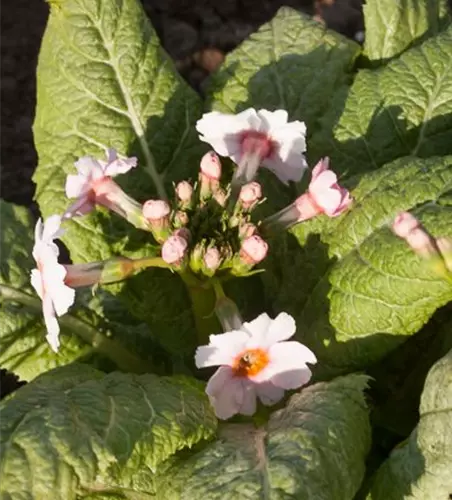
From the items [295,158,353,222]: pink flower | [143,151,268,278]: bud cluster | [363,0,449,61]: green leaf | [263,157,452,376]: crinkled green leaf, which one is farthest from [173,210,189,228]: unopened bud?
[363,0,449,61]: green leaf

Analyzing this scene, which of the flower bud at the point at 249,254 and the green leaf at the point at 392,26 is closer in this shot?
the flower bud at the point at 249,254

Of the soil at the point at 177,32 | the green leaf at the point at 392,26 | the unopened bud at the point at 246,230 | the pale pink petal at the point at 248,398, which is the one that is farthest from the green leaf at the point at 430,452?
the soil at the point at 177,32

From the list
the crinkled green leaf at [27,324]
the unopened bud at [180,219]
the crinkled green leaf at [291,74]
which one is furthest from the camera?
the crinkled green leaf at [291,74]

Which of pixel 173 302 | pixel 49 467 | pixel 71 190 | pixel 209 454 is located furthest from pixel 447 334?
pixel 49 467

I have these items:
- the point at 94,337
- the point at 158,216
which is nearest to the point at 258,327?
the point at 158,216

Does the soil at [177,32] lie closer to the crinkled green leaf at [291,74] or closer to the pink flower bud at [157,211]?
the crinkled green leaf at [291,74]

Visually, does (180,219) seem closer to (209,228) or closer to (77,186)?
(209,228)
